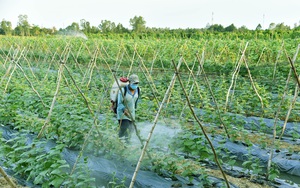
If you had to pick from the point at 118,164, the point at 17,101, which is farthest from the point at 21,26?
the point at 118,164

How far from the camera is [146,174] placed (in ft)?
15.1

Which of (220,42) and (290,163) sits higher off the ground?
(220,42)

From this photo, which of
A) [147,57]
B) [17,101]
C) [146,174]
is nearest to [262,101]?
[146,174]

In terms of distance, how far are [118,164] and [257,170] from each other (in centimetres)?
174

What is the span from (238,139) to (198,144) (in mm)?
1897

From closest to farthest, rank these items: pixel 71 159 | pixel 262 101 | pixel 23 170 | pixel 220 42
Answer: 1. pixel 23 170
2. pixel 71 159
3. pixel 262 101
4. pixel 220 42

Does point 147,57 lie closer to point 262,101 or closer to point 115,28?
point 262,101

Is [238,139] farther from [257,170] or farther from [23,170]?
[23,170]

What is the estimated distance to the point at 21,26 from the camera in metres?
38.9

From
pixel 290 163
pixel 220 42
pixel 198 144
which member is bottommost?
pixel 290 163

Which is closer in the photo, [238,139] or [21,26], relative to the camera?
[238,139]

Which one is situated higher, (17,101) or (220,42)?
(220,42)

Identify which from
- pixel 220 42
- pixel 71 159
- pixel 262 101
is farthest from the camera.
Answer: pixel 220 42

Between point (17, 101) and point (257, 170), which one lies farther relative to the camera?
point (17, 101)
